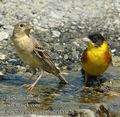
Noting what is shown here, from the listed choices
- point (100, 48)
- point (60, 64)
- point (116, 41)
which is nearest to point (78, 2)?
point (116, 41)

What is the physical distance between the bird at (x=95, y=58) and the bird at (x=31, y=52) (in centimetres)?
36

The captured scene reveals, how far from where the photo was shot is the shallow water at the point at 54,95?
7421mm

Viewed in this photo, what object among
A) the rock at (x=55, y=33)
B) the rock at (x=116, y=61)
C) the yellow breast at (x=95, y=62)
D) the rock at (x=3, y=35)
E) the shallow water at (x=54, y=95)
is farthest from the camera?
the rock at (x=55, y=33)

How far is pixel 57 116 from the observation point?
7.06m

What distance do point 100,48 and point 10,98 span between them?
5.94 ft

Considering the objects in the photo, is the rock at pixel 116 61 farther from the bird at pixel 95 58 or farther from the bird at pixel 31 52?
the bird at pixel 31 52

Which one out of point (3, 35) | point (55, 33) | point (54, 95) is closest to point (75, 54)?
point (55, 33)

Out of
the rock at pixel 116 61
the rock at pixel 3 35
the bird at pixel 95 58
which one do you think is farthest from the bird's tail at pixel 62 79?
the rock at pixel 3 35

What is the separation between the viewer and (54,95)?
821 centimetres

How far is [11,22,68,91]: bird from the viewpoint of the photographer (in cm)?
870

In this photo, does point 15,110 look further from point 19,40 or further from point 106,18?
point 106,18

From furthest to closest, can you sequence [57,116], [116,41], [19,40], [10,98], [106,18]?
[106,18]
[116,41]
[19,40]
[10,98]
[57,116]

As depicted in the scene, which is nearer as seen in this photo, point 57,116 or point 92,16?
point 57,116

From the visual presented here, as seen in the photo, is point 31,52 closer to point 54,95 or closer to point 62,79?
point 62,79
